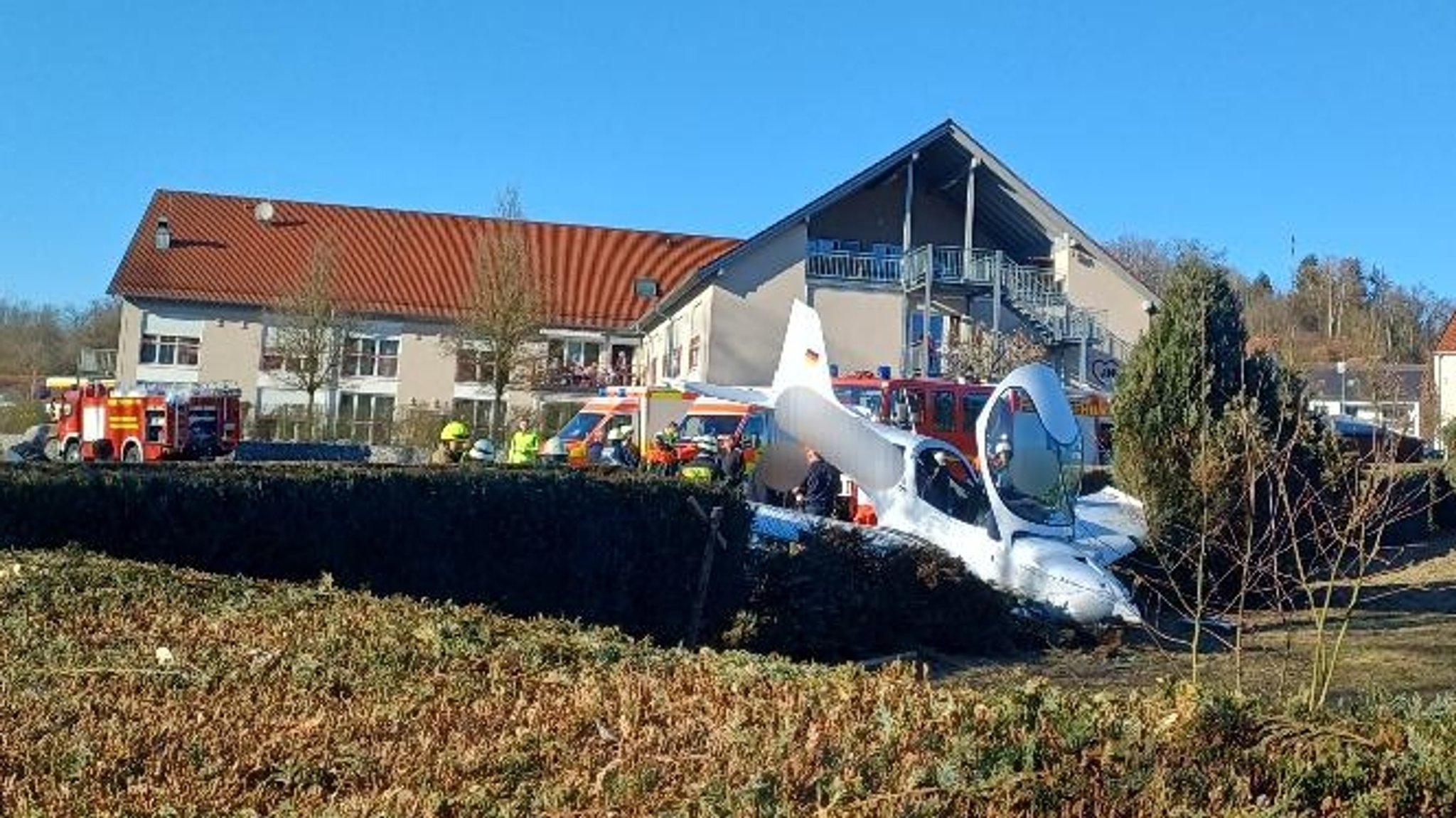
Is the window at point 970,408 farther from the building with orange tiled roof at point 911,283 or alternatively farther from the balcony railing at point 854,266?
the balcony railing at point 854,266

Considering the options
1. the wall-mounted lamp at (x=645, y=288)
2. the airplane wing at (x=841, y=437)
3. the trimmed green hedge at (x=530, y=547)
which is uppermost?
the wall-mounted lamp at (x=645, y=288)

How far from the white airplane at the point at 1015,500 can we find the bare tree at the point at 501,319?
97.6ft

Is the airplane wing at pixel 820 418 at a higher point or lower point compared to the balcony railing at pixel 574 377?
lower

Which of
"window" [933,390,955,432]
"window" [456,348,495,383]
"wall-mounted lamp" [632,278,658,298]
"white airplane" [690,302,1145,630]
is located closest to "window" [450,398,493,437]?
"window" [456,348,495,383]

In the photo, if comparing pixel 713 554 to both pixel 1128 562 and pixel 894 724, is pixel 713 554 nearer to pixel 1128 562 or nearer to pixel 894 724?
pixel 1128 562

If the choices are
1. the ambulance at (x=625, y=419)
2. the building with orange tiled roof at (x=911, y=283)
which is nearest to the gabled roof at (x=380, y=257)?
the building with orange tiled roof at (x=911, y=283)

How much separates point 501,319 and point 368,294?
11.8 metres

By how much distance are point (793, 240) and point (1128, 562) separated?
2752cm

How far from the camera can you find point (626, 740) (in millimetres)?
4070

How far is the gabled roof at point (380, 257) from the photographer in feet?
190

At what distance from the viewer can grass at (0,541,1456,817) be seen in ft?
11.5

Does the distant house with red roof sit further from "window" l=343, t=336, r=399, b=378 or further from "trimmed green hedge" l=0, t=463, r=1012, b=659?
"trimmed green hedge" l=0, t=463, r=1012, b=659

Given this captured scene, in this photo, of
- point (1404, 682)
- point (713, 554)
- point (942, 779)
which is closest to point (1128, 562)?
point (1404, 682)

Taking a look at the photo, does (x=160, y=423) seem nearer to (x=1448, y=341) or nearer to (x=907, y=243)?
(x=907, y=243)
